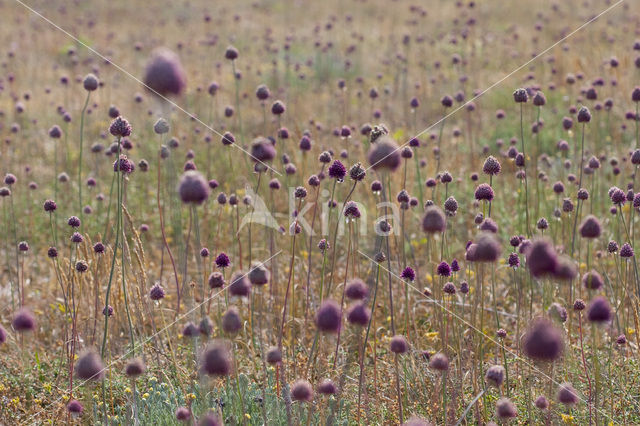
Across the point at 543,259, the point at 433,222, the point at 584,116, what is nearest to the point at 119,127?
the point at 433,222

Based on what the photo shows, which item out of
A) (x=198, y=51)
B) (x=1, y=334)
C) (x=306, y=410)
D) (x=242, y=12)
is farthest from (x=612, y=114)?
(x=242, y=12)

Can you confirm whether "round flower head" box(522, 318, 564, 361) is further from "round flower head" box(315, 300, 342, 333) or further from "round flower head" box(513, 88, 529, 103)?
"round flower head" box(513, 88, 529, 103)

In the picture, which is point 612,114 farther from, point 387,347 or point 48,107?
point 48,107

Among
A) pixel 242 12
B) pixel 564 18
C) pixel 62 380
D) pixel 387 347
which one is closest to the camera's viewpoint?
pixel 62 380

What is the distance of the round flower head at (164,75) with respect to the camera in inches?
78.3

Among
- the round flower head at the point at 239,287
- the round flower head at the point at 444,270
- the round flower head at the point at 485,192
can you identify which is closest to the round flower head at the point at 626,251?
the round flower head at the point at 485,192

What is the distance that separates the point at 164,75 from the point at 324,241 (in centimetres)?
150

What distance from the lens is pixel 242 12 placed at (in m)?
17.0

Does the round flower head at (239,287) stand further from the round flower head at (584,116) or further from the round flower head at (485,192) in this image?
the round flower head at (584,116)

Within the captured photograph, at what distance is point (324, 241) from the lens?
10.9 ft

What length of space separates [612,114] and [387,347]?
5058 millimetres

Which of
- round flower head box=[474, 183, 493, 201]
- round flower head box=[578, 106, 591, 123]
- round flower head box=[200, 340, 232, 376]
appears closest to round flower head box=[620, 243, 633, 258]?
round flower head box=[474, 183, 493, 201]

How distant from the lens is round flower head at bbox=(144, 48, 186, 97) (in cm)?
199

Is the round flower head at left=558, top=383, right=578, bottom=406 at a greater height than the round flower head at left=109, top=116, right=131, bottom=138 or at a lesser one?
lesser
